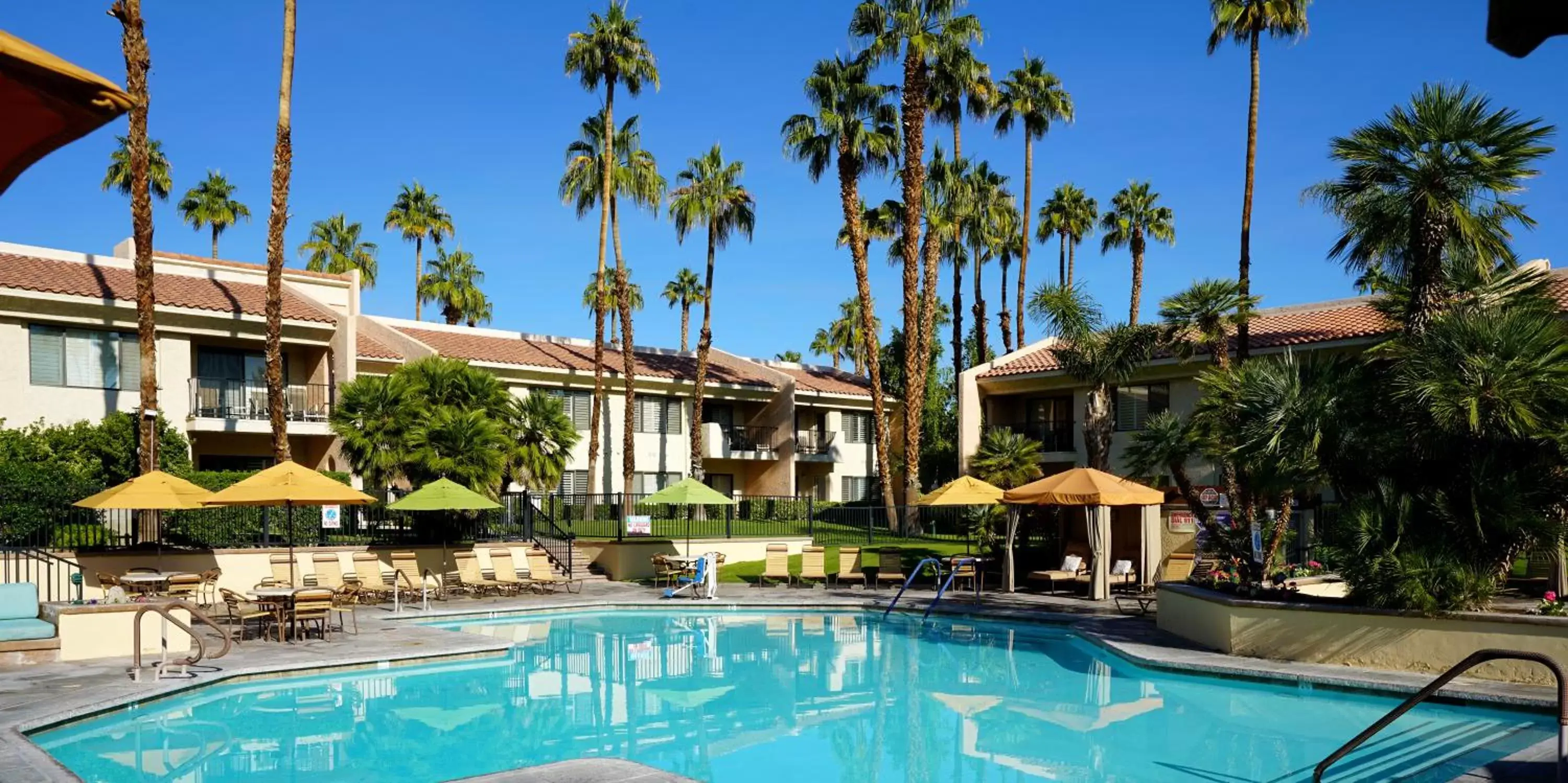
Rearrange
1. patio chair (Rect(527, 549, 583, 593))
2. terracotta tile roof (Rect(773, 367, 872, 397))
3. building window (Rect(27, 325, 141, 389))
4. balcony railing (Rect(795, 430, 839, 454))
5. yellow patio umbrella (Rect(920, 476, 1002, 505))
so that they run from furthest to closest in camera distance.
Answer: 1. terracotta tile roof (Rect(773, 367, 872, 397))
2. balcony railing (Rect(795, 430, 839, 454))
3. building window (Rect(27, 325, 141, 389))
4. patio chair (Rect(527, 549, 583, 593))
5. yellow patio umbrella (Rect(920, 476, 1002, 505))

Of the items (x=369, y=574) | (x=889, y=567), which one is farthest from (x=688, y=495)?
(x=369, y=574)

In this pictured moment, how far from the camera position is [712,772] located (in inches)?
A: 439

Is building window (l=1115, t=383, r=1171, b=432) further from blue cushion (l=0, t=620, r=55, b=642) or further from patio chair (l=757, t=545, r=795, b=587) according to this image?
blue cushion (l=0, t=620, r=55, b=642)

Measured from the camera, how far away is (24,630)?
49.6 feet

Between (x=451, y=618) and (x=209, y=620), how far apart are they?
9105 mm

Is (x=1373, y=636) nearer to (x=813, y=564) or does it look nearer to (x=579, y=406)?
(x=813, y=564)

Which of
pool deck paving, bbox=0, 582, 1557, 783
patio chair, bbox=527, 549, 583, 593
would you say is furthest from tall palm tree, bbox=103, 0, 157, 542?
patio chair, bbox=527, 549, 583, 593

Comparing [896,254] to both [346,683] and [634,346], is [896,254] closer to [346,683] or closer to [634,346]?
[634,346]

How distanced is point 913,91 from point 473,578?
19.2m

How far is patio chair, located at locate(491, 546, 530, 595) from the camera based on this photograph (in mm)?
24703

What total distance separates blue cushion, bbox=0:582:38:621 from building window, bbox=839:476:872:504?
33.6 meters

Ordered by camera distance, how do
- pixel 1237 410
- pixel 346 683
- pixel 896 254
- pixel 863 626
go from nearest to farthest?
pixel 346 683 → pixel 1237 410 → pixel 863 626 → pixel 896 254

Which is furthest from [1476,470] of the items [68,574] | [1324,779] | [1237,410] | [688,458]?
[688,458]

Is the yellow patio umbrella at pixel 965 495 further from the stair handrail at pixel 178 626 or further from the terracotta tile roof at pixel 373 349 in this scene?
the terracotta tile roof at pixel 373 349
